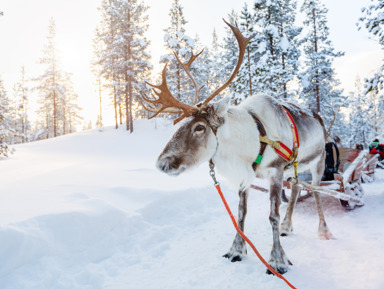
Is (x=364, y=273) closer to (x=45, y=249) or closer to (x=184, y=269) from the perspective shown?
(x=184, y=269)

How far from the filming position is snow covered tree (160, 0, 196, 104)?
72.2 ft

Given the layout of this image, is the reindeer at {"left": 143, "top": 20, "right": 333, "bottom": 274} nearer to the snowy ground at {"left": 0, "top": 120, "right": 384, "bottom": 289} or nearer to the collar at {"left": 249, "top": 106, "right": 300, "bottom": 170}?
the collar at {"left": 249, "top": 106, "right": 300, "bottom": 170}

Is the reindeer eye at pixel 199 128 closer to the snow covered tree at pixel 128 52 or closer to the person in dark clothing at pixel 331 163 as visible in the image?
the person in dark clothing at pixel 331 163

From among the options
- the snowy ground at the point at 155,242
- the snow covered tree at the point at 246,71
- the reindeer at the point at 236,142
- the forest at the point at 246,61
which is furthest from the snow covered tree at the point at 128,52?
the reindeer at the point at 236,142

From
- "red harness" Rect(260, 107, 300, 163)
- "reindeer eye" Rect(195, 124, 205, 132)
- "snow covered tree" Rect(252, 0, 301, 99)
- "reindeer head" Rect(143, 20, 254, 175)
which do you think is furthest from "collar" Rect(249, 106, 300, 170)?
"snow covered tree" Rect(252, 0, 301, 99)

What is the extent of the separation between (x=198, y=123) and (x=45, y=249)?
8.58 ft

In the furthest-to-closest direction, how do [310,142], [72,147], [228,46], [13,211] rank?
[228,46] < [72,147] < [310,142] < [13,211]

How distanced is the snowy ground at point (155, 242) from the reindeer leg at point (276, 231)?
0.51 ft

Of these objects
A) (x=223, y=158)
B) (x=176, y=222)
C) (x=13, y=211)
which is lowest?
(x=176, y=222)

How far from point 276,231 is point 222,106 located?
6.10 feet

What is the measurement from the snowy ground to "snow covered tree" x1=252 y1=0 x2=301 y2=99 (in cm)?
1151

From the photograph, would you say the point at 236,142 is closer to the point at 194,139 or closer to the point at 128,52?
the point at 194,139

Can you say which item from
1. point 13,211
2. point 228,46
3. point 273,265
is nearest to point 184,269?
point 273,265

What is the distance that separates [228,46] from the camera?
93.8 feet
